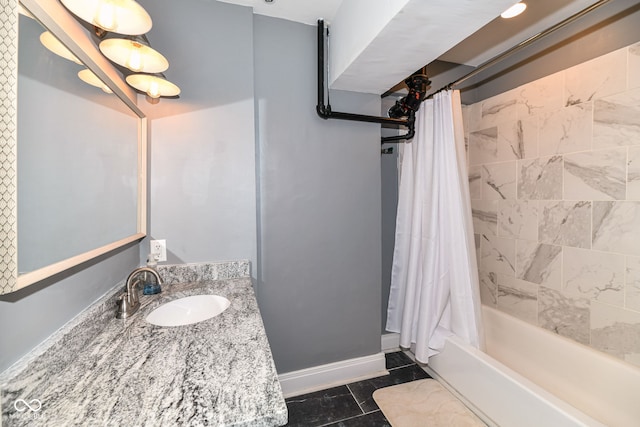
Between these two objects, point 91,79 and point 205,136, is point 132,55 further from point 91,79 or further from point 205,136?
point 205,136

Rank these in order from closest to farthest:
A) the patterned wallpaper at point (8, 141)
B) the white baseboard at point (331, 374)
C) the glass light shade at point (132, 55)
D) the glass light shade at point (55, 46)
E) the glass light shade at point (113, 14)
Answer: the patterned wallpaper at point (8, 141)
the glass light shade at point (55, 46)
the glass light shade at point (113, 14)
the glass light shade at point (132, 55)
the white baseboard at point (331, 374)

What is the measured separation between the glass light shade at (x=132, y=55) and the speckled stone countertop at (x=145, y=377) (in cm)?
97

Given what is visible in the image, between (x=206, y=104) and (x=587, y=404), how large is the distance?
281 cm

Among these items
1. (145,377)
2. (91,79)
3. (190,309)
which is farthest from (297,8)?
(145,377)

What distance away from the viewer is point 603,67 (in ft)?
5.16

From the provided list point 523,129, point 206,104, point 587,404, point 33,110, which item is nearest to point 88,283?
point 33,110

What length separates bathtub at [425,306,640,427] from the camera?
1.28m

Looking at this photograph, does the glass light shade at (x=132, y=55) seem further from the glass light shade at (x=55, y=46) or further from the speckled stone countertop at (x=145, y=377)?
the speckled stone countertop at (x=145, y=377)

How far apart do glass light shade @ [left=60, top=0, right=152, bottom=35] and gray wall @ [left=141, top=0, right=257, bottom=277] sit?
0.55 meters

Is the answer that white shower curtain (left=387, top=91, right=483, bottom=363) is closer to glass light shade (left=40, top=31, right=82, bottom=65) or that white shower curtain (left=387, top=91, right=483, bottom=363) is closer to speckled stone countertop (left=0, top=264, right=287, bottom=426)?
speckled stone countertop (left=0, top=264, right=287, bottom=426)

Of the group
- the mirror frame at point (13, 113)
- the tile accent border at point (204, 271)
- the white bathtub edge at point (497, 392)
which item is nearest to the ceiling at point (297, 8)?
the mirror frame at point (13, 113)

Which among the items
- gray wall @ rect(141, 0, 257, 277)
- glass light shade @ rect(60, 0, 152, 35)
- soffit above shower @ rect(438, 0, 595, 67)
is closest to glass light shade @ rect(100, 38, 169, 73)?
glass light shade @ rect(60, 0, 152, 35)

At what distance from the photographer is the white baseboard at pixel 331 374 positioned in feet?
5.90

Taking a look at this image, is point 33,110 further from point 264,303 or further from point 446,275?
point 446,275
